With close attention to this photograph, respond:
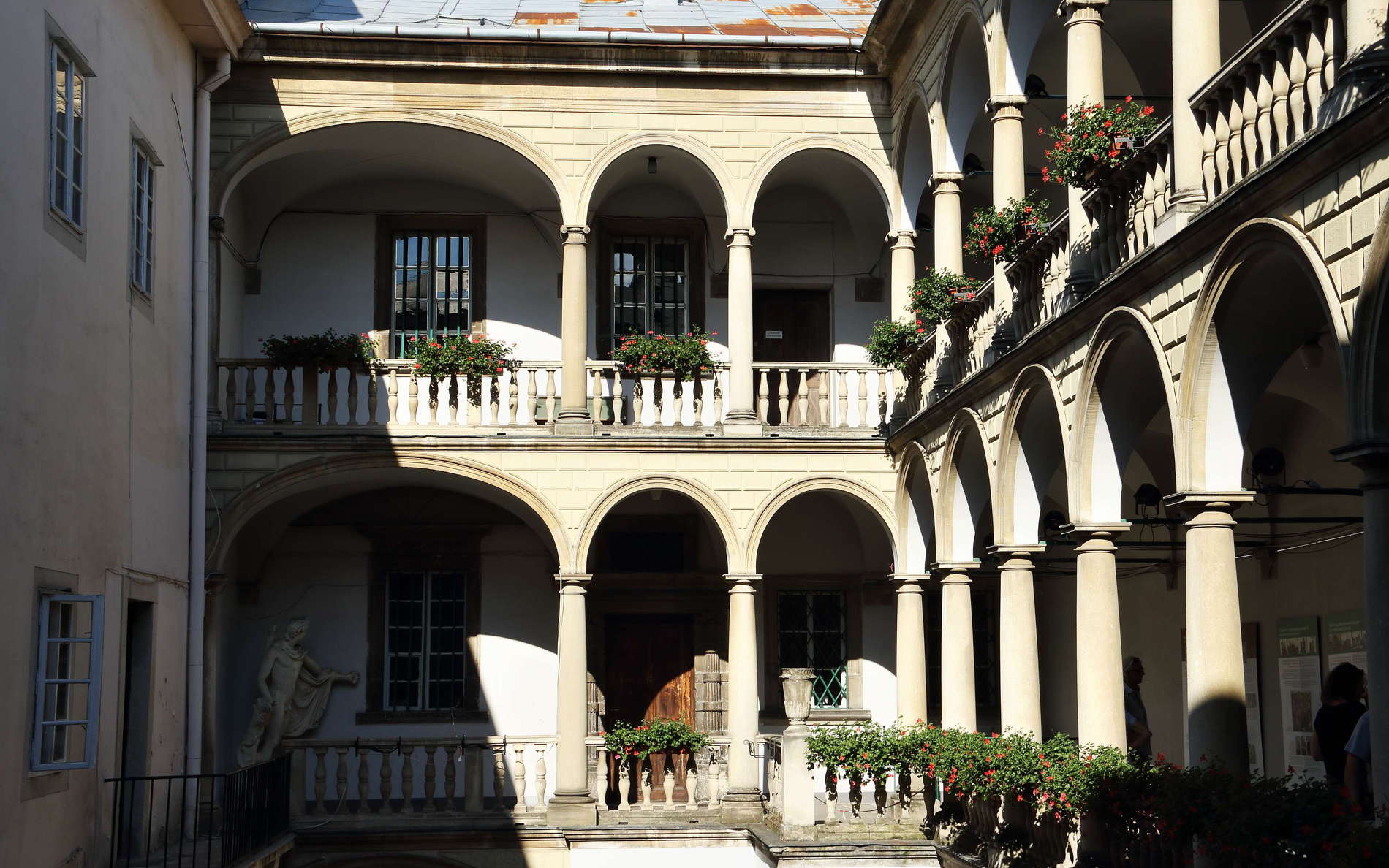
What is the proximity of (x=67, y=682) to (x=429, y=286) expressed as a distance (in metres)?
9.29

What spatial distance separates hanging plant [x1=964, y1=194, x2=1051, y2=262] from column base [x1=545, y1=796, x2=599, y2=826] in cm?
700

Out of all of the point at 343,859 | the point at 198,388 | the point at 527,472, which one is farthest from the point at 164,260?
the point at 343,859

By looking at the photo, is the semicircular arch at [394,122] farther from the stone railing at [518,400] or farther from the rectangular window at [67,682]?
the rectangular window at [67,682]

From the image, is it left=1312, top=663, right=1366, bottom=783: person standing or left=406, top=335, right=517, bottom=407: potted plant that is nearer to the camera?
left=1312, top=663, right=1366, bottom=783: person standing

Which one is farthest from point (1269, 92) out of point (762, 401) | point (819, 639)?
point (819, 639)

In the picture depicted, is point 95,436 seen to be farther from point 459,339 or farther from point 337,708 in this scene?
point 337,708

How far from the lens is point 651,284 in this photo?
19.2 metres

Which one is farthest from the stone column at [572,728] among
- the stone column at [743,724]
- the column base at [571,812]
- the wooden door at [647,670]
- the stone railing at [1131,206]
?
the stone railing at [1131,206]

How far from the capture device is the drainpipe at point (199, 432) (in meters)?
14.5

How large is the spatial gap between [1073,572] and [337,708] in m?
8.75

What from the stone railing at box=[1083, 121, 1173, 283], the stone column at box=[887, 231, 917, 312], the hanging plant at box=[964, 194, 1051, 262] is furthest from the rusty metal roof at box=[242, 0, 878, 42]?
the stone railing at box=[1083, 121, 1173, 283]

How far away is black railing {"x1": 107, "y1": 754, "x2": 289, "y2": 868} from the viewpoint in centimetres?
1201

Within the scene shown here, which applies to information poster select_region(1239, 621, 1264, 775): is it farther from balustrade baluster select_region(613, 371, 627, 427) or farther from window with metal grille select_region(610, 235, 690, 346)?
window with metal grille select_region(610, 235, 690, 346)

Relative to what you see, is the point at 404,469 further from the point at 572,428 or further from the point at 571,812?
the point at 571,812
